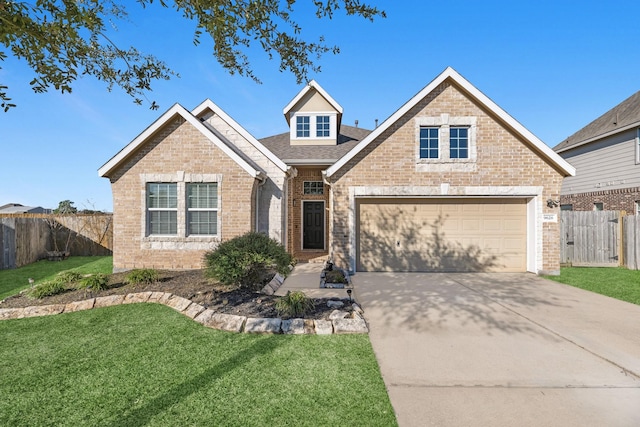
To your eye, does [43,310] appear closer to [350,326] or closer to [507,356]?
[350,326]

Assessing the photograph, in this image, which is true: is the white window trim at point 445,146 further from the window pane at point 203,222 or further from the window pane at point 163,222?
the window pane at point 163,222

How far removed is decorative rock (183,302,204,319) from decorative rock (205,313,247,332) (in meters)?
0.43

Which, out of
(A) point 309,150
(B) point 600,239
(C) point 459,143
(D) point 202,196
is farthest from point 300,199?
(B) point 600,239

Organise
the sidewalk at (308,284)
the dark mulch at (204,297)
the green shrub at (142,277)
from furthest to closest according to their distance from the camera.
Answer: the green shrub at (142,277)
the sidewalk at (308,284)
the dark mulch at (204,297)

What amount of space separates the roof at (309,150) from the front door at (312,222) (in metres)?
1.99

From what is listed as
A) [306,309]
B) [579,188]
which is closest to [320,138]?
[306,309]

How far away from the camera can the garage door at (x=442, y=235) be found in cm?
986

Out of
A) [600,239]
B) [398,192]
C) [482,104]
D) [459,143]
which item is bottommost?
[600,239]

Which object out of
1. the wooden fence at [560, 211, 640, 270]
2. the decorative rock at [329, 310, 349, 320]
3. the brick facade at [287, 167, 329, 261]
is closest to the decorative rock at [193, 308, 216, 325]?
the decorative rock at [329, 310, 349, 320]

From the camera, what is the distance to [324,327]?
15.7 ft

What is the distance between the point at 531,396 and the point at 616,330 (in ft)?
10.8

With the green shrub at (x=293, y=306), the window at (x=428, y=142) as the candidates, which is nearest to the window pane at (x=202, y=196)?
the green shrub at (x=293, y=306)

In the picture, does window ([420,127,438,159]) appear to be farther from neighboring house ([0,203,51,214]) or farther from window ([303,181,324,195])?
neighboring house ([0,203,51,214])

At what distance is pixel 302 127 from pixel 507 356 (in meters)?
12.5
